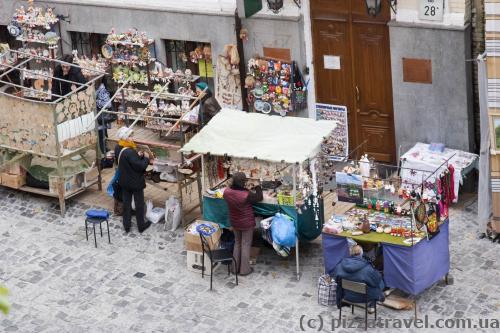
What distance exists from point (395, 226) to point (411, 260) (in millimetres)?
633

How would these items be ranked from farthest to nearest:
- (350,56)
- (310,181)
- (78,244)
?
(350,56), (78,244), (310,181)

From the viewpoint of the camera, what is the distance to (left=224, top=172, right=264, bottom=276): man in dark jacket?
16.3m

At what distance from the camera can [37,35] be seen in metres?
22.5

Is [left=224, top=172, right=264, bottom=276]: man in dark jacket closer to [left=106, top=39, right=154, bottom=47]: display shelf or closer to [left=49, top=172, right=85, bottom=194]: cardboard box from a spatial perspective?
[left=49, top=172, right=85, bottom=194]: cardboard box

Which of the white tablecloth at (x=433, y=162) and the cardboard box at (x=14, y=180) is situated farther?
the cardboard box at (x=14, y=180)

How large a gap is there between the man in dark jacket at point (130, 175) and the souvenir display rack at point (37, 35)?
442cm

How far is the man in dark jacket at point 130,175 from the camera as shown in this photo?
17844 mm

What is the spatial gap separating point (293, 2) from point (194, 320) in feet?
20.9

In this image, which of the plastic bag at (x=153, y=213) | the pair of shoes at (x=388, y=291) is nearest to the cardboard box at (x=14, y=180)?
the plastic bag at (x=153, y=213)

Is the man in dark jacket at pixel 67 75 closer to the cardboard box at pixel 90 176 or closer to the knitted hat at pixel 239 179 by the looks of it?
the cardboard box at pixel 90 176

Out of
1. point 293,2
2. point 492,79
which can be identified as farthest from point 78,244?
point 492,79

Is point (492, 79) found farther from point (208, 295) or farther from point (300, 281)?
point (208, 295)

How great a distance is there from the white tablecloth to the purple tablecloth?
7.00ft

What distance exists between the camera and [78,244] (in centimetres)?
1814
